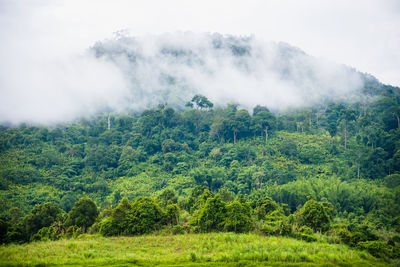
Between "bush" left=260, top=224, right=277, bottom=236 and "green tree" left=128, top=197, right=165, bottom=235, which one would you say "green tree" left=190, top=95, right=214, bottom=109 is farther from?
"bush" left=260, top=224, right=277, bottom=236

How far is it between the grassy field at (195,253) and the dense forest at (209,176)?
200cm

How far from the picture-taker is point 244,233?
712 inches

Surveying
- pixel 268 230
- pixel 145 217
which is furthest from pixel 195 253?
pixel 145 217

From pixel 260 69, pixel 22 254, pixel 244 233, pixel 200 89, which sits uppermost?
pixel 260 69

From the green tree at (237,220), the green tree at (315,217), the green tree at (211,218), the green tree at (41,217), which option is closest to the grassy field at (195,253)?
the green tree at (237,220)

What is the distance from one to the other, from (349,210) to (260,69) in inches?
2953

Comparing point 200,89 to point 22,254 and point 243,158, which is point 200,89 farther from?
point 22,254

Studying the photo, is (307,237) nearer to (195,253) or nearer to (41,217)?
(195,253)

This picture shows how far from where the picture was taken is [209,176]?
1403 inches

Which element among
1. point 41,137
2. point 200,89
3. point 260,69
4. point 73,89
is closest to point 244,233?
point 41,137

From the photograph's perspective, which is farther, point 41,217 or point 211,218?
point 41,217

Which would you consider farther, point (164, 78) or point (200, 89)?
point (164, 78)

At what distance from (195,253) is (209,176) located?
876 inches

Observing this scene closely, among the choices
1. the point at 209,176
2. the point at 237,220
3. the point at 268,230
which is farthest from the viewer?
the point at 209,176
